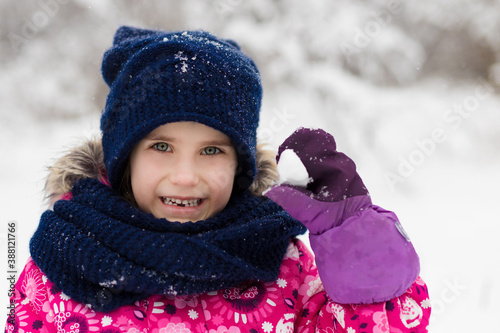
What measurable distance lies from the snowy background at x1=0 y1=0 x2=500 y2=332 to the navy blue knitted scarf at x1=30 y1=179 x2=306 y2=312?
2.58 meters

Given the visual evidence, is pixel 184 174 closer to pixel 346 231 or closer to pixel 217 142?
pixel 217 142

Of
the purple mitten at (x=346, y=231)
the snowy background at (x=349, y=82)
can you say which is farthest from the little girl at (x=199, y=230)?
the snowy background at (x=349, y=82)

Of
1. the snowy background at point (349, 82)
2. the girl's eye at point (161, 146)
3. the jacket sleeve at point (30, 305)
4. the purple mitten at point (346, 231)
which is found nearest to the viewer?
the purple mitten at point (346, 231)

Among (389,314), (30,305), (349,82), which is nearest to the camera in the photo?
(389,314)

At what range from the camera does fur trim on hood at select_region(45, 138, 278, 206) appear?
4.29ft

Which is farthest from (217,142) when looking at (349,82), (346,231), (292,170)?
(349,82)

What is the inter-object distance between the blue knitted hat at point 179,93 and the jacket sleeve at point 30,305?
328 millimetres

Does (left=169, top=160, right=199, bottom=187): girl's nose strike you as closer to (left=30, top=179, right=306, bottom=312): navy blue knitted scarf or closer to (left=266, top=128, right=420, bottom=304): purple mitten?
(left=30, top=179, right=306, bottom=312): navy blue knitted scarf

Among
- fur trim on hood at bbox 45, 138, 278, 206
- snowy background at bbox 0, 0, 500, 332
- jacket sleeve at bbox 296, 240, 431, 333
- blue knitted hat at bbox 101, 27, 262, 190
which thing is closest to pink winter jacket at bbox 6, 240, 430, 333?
jacket sleeve at bbox 296, 240, 431, 333

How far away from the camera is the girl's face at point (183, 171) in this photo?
3.90ft

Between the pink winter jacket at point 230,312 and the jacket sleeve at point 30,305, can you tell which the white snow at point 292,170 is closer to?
the pink winter jacket at point 230,312

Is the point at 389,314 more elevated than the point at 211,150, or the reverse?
the point at 211,150

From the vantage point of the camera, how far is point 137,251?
3.54 feet

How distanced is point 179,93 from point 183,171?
0.20 metres
